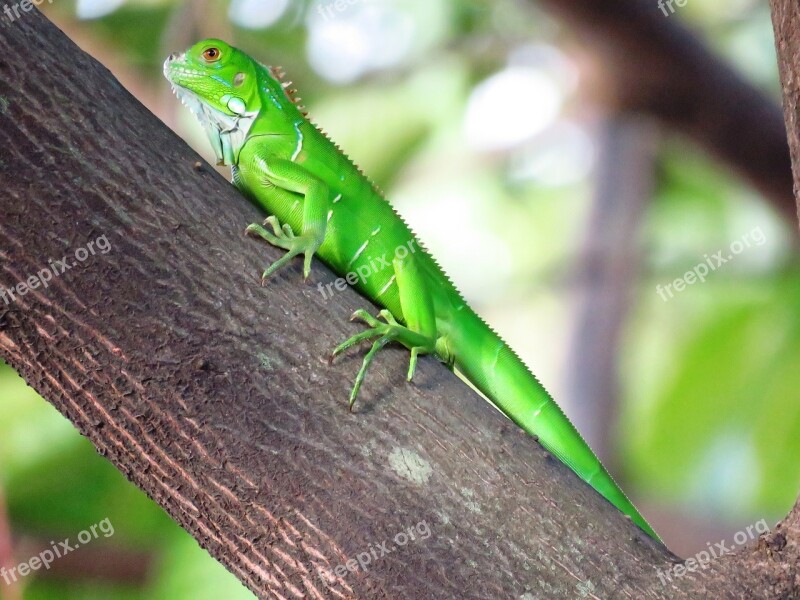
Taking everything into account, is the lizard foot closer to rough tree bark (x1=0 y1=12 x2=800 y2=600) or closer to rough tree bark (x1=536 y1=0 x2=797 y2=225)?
rough tree bark (x1=0 y1=12 x2=800 y2=600)

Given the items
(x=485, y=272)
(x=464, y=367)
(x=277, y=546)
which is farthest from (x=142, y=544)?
(x=485, y=272)

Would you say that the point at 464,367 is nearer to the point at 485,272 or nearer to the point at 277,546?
the point at 277,546
